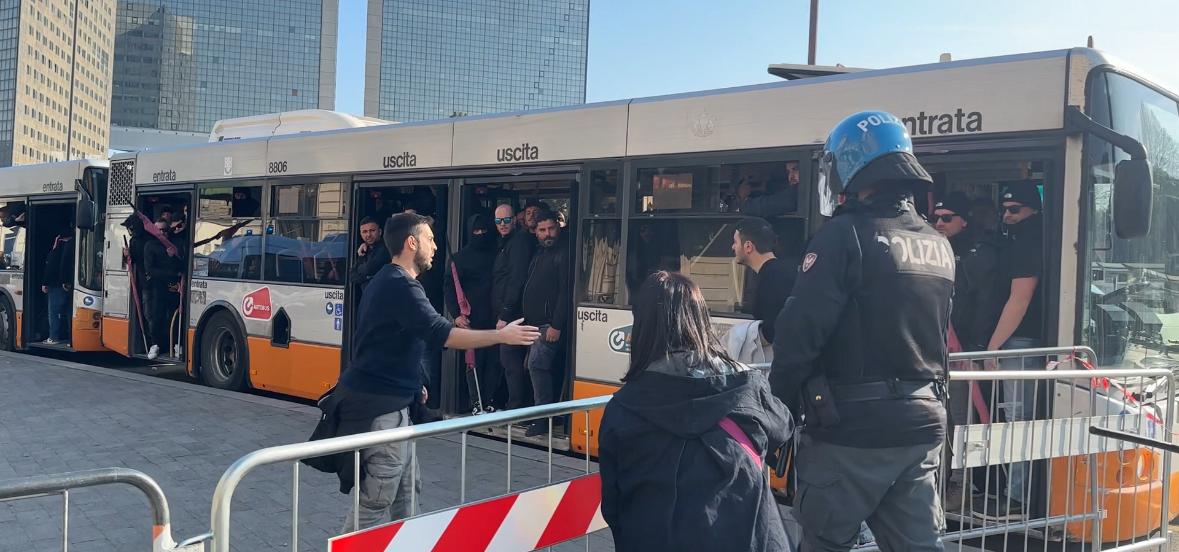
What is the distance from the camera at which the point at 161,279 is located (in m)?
11.9

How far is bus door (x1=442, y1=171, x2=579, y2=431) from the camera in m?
8.14

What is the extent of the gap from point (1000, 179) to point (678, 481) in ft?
13.8

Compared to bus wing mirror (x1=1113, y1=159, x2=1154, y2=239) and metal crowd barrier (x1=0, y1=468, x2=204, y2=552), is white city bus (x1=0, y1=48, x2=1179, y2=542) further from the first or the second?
metal crowd barrier (x1=0, y1=468, x2=204, y2=552)

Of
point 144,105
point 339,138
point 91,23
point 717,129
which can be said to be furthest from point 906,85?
point 91,23

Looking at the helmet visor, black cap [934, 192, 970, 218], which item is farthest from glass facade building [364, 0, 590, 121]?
the helmet visor

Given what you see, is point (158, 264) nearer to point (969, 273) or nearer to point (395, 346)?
point (395, 346)

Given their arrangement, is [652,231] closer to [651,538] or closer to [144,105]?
[651,538]

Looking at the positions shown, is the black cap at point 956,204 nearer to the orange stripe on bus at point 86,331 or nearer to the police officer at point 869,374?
the police officer at point 869,374

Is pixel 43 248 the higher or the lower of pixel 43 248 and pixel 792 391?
the higher

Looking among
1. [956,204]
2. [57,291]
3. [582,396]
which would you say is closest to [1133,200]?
[956,204]

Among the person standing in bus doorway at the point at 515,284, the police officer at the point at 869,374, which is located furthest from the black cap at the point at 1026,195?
the person standing in bus doorway at the point at 515,284

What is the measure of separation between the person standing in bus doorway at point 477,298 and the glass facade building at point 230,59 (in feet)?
378

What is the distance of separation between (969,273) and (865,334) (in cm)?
307

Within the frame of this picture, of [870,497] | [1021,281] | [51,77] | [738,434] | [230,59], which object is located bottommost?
[870,497]
